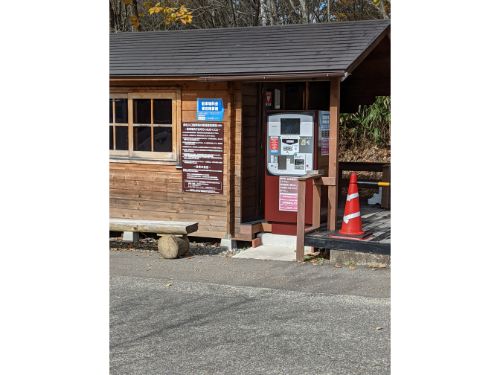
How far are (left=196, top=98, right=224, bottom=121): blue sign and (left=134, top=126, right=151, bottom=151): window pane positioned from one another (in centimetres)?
95

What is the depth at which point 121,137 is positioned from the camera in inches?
434

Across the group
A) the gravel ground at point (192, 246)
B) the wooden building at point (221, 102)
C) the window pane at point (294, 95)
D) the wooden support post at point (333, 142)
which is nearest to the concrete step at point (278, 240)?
the wooden building at point (221, 102)

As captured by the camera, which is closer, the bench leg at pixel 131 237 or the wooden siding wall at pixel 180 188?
the wooden siding wall at pixel 180 188

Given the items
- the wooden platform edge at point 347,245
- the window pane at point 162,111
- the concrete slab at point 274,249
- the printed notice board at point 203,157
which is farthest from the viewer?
the window pane at point 162,111

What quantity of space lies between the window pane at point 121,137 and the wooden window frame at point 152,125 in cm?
8

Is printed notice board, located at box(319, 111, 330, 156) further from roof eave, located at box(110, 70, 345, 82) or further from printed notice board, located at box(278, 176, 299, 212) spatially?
roof eave, located at box(110, 70, 345, 82)

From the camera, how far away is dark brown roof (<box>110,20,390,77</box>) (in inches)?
371

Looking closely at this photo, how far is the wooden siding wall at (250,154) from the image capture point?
10273mm

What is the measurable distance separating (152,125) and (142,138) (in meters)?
0.30

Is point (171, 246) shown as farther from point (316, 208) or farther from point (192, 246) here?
point (316, 208)

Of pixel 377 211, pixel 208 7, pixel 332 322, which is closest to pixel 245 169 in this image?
pixel 377 211

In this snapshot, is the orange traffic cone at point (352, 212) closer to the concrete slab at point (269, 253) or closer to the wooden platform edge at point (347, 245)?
the wooden platform edge at point (347, 245)

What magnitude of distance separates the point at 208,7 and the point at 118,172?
14.5m
